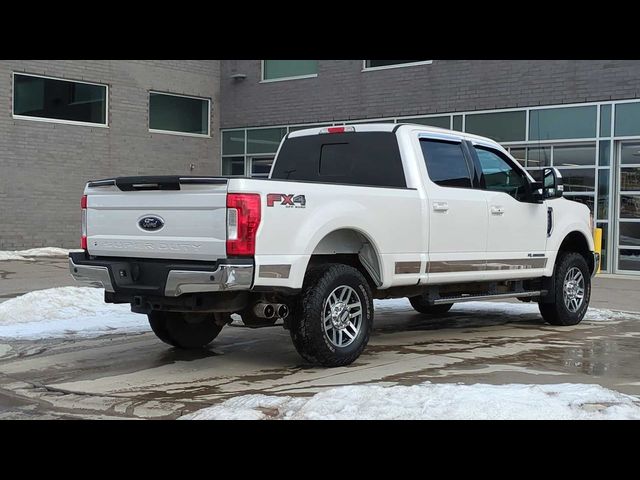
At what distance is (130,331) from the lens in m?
8.95

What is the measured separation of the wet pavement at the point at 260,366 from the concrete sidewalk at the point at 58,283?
3141 millimetres

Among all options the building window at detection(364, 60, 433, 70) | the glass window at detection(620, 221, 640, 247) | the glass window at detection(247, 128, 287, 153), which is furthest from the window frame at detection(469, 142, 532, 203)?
the glass window at detection(247, 128, 287, 153)

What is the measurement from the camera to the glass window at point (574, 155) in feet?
55.7

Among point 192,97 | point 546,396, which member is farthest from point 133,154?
point 546,396

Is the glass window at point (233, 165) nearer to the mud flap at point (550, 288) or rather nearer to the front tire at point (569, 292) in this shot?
the front tire at point (569, 292)

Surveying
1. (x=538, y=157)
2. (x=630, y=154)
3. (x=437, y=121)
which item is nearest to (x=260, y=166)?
(x=437, y=121)

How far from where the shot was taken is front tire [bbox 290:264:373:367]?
641 cm

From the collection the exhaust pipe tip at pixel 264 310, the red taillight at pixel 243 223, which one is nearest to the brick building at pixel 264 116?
the exhaust pipe tip at pixel 264 310

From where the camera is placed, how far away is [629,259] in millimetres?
16719

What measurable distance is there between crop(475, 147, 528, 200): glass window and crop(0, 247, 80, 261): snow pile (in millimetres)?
13628

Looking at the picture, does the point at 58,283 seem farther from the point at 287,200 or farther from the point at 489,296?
the point at 287,200

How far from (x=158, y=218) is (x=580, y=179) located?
13039mm

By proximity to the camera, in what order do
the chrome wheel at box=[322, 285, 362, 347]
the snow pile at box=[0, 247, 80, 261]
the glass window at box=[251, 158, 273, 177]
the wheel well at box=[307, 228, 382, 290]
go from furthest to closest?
the glass window at box=[251, 158, 273, 177] → the snow pile at box=[0, 247, 80, 261] → the wheel well at box=[307, 228, 382, 290] → the chrome wheel at box=[322, 285, 362, 347]

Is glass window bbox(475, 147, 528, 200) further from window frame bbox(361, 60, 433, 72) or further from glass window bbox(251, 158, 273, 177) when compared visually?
glass window bbox(251, 158, 273, 177)
